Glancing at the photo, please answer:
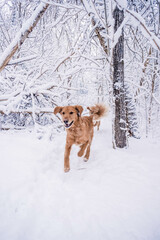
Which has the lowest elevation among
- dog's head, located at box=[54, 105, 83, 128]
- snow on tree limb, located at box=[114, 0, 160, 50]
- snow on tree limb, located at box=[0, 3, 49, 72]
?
dog's head, located at box=[54, 105, 83, 128]

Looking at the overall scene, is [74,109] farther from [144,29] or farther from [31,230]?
[31,230]

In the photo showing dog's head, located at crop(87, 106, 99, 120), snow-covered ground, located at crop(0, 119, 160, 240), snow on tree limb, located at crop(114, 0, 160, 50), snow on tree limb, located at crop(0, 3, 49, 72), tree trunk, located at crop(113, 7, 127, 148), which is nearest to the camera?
snow-covered ground, located at crop(0, 119, 160, 240)

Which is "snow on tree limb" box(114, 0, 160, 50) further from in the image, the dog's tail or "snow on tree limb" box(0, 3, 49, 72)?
the dog's tail

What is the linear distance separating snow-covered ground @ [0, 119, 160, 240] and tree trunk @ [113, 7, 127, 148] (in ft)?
1.47

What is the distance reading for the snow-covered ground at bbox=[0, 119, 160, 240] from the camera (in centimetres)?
120

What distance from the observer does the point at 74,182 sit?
2.00m

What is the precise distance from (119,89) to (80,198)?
2.05 meters

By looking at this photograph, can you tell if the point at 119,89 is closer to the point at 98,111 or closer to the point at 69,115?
the point at 69,115

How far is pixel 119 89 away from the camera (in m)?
2.67

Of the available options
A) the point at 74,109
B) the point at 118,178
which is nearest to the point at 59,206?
the point at 118,178

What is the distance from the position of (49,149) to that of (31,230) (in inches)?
64.6

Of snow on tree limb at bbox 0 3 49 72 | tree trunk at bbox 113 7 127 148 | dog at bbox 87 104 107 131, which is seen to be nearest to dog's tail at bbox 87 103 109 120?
dog at bbox 87 104 107 131

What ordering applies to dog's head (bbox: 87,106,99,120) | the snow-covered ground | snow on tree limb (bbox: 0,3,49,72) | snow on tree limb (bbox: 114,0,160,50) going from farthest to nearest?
dog's head (bbox: 87,106,99,120)
snow on tree limb (bbox: 0,3,49,72)
snow on tree limb (bbox: 114,0,160,50)
the snow-covered ground

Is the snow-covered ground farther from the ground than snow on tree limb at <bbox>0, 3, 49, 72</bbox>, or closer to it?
closer to it
